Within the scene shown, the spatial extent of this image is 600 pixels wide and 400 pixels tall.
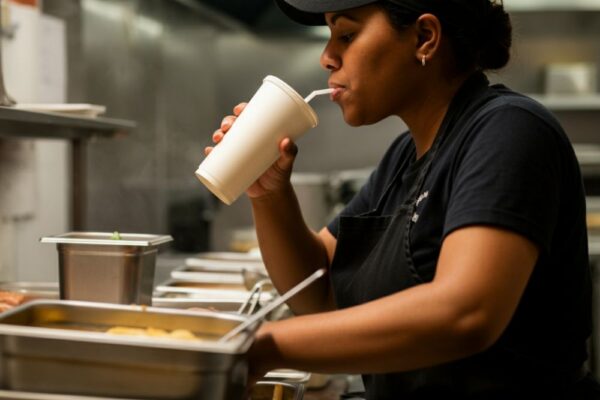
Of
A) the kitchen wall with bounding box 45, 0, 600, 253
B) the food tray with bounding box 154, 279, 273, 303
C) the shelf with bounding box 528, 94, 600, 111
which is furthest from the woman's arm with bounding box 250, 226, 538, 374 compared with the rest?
the shelf with bounding box 528, 94, 600, 111

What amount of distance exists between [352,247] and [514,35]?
50 cm

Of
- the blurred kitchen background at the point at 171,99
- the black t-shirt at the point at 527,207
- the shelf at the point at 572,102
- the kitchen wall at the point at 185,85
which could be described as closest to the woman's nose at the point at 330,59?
the black t-shirt at the point at 527,207

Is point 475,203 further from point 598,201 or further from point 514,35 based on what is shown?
point 598,201

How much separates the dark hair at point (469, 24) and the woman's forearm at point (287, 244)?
1.45ft

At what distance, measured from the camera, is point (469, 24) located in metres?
1.30

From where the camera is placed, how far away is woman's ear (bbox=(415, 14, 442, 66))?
1.26 metres

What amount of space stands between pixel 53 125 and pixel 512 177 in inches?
52.1

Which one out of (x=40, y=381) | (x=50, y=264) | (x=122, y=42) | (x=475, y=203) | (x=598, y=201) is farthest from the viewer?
(x=598, y=201)

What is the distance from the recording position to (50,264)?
2.93 m

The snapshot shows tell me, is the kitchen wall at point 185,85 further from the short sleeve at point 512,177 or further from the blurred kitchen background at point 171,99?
the short sleeve at point 512,177

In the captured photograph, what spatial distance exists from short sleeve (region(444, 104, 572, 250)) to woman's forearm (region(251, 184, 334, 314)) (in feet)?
1.66

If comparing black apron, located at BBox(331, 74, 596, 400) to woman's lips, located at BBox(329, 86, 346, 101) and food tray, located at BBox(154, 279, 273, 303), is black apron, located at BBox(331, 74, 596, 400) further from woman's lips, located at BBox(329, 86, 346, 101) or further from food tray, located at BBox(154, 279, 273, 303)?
food tray, located at BBox(154, 279, 273, 303)

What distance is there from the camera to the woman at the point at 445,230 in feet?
3.34

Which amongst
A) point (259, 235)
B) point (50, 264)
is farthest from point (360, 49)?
point (50, 264)
